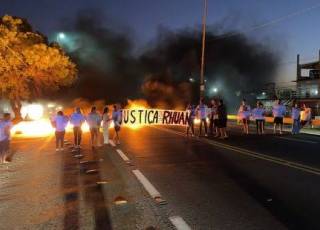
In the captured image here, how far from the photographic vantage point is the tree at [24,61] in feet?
93.6

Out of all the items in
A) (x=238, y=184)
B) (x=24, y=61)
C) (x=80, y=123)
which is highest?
(x=24, y=61)

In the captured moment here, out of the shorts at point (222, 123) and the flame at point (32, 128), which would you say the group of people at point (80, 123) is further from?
the flame at point (32, 128)

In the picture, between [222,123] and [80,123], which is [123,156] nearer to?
[80,123]

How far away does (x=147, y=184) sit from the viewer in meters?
8.02

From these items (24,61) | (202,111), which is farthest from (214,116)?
(24,61)

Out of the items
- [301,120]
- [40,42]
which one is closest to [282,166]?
[301,120]

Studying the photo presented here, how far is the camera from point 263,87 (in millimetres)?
67500

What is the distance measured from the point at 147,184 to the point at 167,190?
68 cm

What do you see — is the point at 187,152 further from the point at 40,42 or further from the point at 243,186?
the point at 40,42

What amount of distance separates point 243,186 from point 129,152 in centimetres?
624

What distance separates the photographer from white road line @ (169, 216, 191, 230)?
5.28m

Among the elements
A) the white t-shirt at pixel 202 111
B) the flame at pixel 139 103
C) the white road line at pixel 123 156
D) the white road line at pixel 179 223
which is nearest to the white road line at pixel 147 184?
the white road line at pixel 179 223

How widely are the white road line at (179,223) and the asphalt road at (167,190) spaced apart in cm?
5

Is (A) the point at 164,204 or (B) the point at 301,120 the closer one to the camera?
(A) the point at 164,204
